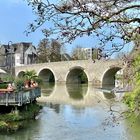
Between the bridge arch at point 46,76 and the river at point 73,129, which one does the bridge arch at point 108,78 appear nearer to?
the bridge arch at point 46,76

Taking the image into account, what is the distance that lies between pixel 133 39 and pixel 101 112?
24.1m

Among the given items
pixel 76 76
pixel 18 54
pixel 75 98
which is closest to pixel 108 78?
pixel 76 76

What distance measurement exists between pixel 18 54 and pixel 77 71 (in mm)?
34773

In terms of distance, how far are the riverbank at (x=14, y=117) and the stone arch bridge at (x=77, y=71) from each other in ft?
127

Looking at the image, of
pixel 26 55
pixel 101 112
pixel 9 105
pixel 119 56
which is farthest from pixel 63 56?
pixel 119 56

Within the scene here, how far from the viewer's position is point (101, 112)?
2925 centimetres

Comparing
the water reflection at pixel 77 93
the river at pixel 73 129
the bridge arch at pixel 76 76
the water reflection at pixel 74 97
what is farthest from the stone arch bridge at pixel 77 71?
the river at pixel 73 129

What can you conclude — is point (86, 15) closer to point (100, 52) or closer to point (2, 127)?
point (100, 52)

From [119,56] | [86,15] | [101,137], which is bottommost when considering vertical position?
[101,137]

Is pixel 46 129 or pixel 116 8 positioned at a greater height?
pixel 116 8

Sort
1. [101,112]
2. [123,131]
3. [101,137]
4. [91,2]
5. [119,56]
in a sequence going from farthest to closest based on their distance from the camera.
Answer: [101,112] < [123,131] < [101,137] < [119,56] < [91,2]

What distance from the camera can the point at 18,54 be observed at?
10881cm

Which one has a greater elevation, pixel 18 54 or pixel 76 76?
pixel 18 54

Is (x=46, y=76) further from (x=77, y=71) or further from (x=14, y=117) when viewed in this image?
(x=14, y=117)
